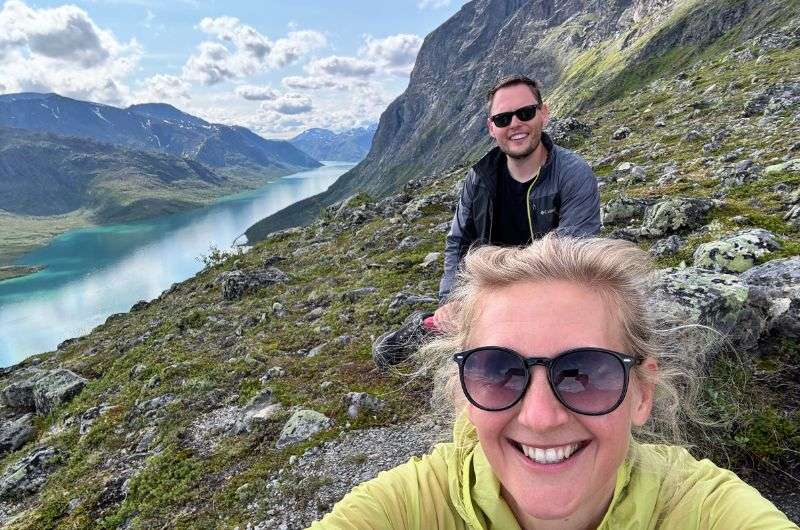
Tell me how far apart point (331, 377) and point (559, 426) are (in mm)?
8566

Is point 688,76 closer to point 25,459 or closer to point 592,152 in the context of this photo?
point 592,152

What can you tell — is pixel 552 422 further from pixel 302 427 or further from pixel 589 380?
pixel 302 427

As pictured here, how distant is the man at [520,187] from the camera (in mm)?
5422

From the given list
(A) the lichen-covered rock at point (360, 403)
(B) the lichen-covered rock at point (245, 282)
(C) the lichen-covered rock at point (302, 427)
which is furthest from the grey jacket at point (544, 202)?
(B) the lichen-covered rock at point (245, 282)

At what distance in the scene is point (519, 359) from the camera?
2475 mm

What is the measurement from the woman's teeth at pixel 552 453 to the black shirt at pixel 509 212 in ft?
12.8

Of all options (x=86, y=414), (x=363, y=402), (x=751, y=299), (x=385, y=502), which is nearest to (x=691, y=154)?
(x=751, y=299)

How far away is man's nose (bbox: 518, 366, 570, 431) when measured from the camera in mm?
2336

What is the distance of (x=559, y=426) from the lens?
7.70 feet

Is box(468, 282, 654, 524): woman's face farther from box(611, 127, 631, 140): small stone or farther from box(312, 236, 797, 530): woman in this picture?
box(611, 127, 631, 140): small stone

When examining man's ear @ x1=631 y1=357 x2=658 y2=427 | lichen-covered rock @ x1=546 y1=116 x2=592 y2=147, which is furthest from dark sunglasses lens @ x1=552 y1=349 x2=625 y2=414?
lichen-covered rock @ x1=546 y1=116 x2=592 y2=147

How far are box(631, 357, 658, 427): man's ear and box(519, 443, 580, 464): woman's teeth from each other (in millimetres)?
512

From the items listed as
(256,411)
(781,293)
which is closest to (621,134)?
(781,293)

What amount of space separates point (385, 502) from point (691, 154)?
2540cm
